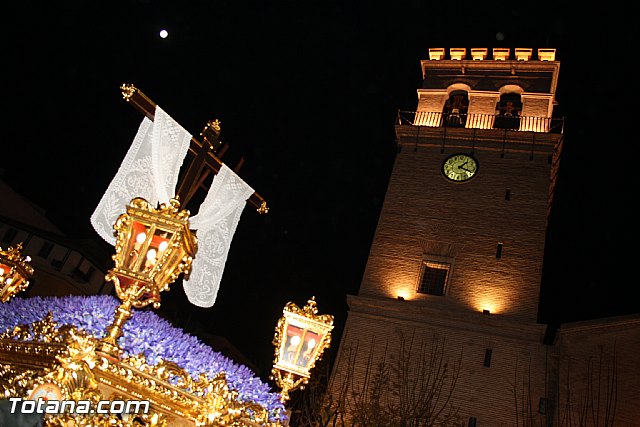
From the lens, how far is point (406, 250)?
23.0m

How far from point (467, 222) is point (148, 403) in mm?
19589

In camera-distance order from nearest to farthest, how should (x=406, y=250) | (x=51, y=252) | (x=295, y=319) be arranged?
(x=295, y=319)
(x=406, y=250)
(x=51, y=252)

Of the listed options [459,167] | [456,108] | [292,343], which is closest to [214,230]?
[292,343]

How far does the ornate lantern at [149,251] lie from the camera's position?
5.23 metres

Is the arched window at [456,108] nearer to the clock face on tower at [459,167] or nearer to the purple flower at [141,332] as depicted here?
the clock face on tower at [459,167]

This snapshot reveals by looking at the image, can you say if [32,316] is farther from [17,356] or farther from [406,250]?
[406,250]

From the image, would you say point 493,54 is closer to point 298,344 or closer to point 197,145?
point 197,145

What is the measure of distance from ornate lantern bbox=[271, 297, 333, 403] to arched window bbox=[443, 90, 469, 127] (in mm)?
19885

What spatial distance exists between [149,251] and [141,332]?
748 mm

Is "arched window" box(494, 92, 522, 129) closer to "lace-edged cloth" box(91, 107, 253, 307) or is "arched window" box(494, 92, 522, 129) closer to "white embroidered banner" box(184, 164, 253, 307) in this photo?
"white embroidered banner" box(184, 164, 253, 307)

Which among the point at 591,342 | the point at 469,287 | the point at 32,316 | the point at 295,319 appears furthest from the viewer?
the point at 469,287

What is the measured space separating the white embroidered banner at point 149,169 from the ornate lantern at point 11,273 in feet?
11.6

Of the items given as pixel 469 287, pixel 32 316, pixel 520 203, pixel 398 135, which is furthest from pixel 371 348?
pixel 32 316

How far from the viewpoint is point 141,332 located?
17.7 ft
